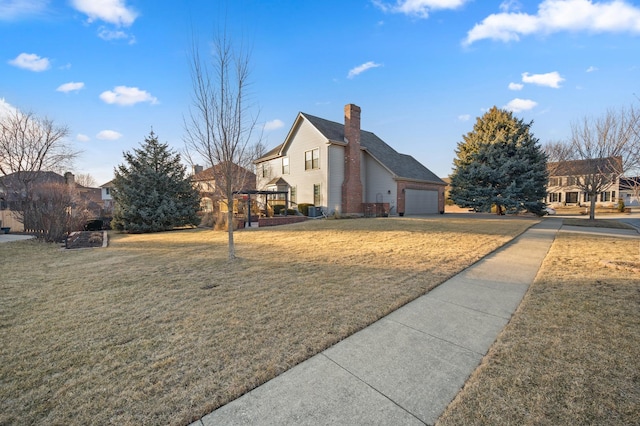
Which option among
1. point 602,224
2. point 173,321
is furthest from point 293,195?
point 602,224

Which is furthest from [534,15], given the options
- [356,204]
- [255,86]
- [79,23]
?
[79,23]

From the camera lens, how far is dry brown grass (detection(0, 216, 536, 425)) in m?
2.22

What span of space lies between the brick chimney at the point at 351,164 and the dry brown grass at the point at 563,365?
55.0ft

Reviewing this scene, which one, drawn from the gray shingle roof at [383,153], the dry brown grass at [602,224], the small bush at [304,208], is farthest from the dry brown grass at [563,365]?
the gray shingle roof at [383,153]

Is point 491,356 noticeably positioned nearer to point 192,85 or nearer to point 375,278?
point 375,278

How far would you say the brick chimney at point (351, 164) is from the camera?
69.5ft

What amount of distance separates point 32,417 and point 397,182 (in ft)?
72.3

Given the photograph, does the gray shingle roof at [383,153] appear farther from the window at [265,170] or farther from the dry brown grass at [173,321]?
the dry brown grass at [173,321]

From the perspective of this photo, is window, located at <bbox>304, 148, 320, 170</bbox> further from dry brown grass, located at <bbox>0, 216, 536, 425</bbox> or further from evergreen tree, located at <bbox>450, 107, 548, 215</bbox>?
dry brown grass, located at <bbox>0, 216, 536, 425</bbox>

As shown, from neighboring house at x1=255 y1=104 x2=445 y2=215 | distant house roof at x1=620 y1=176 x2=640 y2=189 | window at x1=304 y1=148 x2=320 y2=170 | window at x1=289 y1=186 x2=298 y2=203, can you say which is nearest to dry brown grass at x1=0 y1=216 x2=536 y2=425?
distant house roof at x1=620 y1=176 x2=640 y2=189

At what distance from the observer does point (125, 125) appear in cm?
1428

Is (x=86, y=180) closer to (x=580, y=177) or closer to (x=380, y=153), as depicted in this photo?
(x=380, y=153)

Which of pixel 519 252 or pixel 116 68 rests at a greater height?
pixel 116 68

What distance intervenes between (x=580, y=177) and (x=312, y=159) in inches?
806
